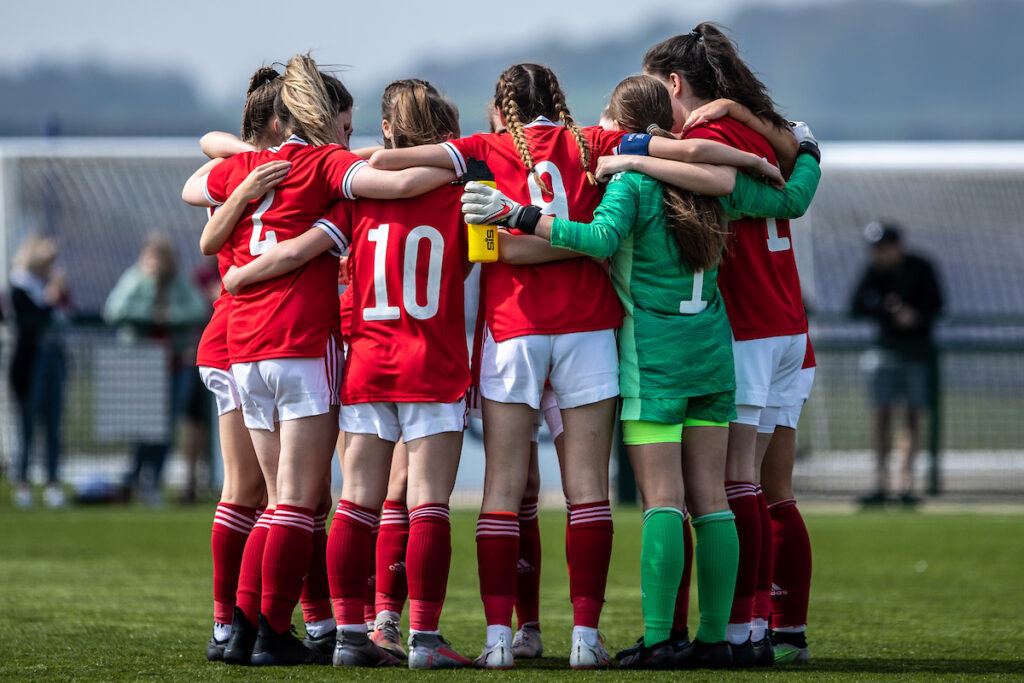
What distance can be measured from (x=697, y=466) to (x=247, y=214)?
170 cm

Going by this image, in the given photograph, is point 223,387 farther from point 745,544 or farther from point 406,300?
point 745,544

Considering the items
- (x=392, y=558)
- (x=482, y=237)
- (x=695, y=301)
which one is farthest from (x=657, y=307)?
(x=392, y=558)

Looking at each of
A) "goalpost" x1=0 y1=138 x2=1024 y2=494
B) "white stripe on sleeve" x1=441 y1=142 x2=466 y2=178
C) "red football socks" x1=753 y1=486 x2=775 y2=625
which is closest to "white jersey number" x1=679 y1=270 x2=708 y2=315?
"red football socks" x1=753 y1=486 x2=775 y2=625

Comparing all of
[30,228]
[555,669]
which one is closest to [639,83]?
[555,669]

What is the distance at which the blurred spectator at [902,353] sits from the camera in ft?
34.3

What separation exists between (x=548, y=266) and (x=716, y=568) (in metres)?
1.09

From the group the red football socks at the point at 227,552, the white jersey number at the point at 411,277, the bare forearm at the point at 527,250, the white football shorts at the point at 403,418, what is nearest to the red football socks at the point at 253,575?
the red football socks at the point at 227,552

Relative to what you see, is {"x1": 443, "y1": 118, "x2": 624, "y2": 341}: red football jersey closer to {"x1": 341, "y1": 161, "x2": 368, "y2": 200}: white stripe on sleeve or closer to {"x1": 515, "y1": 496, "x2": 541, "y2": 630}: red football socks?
{"x1": 341, "y1": 161, "x2": 368, "y2": 200}: white stripe on sleeve

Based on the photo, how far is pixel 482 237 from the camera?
3986mm

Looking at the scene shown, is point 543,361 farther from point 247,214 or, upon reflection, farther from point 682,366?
point 247,214

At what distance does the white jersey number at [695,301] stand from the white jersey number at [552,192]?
0.46 m

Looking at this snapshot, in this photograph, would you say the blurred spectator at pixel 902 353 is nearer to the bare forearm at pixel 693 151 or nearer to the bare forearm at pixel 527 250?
the bare forearm at pixel 693 151

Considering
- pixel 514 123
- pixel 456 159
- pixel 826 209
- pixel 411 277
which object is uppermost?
pixel 826 209

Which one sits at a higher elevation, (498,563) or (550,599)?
(498,563)
